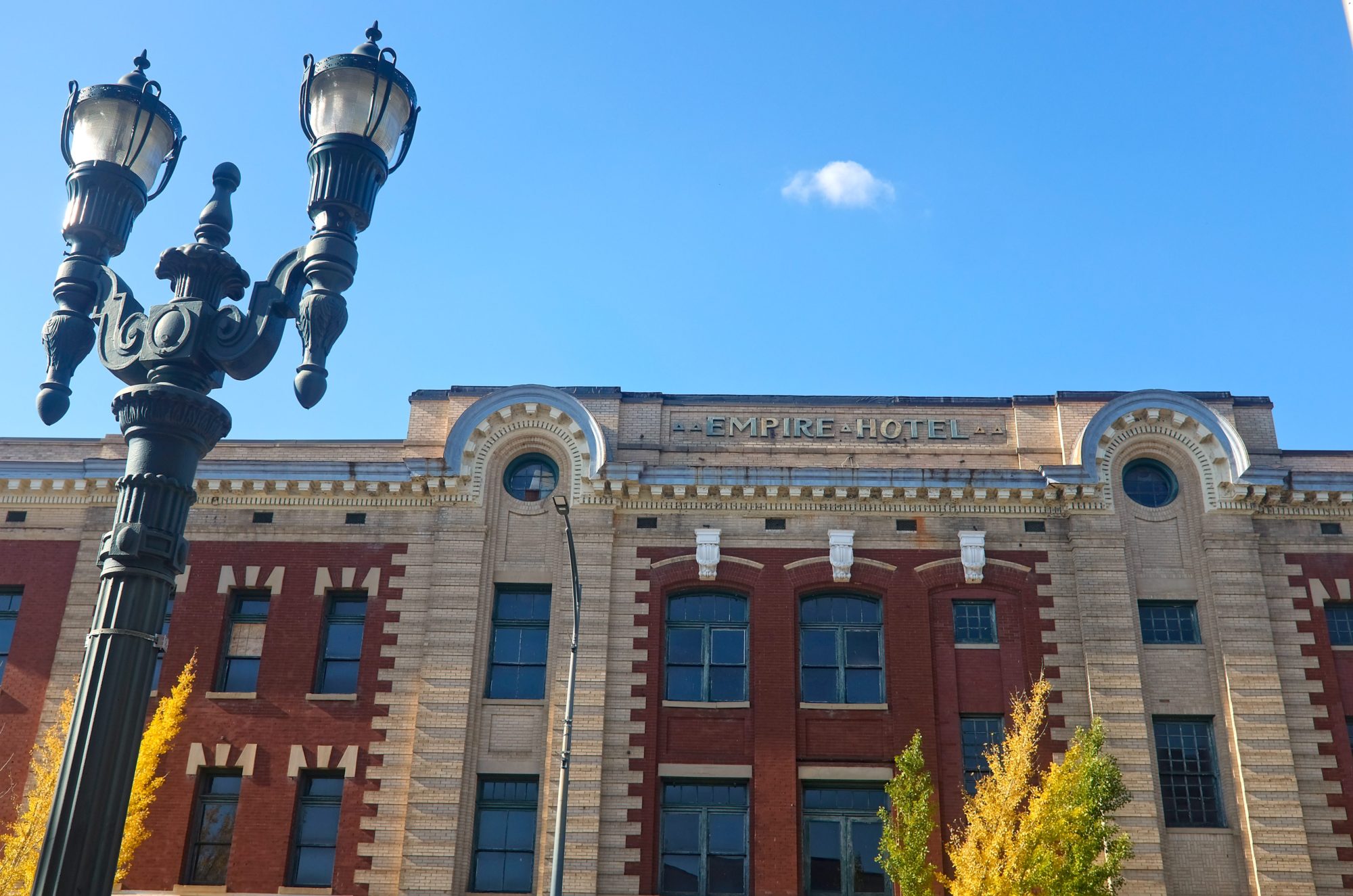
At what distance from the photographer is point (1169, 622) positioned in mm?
26234

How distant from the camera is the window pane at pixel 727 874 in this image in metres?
24.4

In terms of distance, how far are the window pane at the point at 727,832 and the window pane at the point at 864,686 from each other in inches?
132

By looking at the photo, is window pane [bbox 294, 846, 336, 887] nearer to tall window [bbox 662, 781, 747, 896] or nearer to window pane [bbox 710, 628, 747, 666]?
tall window [bbox 662, 781, 747, 896]

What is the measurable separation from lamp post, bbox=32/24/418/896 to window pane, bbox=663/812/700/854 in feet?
57.2

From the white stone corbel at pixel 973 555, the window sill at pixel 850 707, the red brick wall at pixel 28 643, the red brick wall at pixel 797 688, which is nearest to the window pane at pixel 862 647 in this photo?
the red brick wall at pixel 797 688

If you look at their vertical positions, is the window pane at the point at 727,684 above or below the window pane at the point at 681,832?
above

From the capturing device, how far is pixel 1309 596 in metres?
26.3

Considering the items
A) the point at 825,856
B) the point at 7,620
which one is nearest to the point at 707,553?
the point at 825,856

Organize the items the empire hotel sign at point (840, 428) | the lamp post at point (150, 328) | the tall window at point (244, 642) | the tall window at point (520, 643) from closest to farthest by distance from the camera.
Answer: the lamp post at point (150, 328)
the tall window at point (520, 643)
the tall window at point (244, 642)
the empire hotel sign at point (840, 428)

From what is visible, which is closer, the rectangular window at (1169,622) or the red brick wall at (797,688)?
the red brick wall at (797,688)

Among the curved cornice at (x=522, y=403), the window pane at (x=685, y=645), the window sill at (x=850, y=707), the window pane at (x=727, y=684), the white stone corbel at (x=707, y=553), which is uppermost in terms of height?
the curved cornice at (x=522, y=403)

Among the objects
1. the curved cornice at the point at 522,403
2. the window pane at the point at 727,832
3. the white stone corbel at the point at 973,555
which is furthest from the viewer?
the curved cornice at the point at 522,403

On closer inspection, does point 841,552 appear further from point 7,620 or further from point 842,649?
point 7,620

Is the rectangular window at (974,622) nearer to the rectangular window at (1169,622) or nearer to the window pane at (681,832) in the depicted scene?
the rectangular window at (1169,622)
